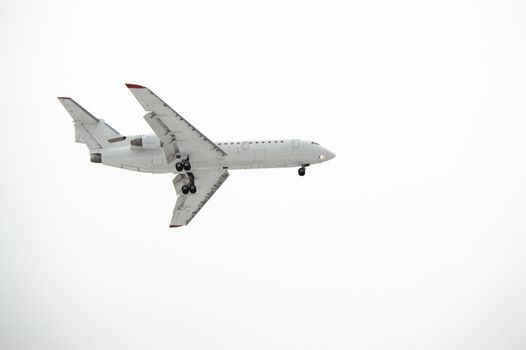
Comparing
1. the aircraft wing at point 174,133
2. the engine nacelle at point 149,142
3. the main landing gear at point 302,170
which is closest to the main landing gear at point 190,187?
the aircraft wing at point 174,133

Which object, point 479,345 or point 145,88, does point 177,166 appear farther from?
point 479,345

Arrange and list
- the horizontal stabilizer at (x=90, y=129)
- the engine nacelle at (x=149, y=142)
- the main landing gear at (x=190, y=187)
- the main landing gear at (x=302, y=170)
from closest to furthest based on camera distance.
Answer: the main landing gear at (x=302, y=170), the engine nacelle at (x=149, y=142), the horizontal stabilizer at (x=90, y=129), the main landing gear at (x=190, y=187)

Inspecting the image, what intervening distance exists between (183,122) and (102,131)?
10562 millimetres

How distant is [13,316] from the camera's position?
143m

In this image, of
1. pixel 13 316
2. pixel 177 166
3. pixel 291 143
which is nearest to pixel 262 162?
pixel 291 143

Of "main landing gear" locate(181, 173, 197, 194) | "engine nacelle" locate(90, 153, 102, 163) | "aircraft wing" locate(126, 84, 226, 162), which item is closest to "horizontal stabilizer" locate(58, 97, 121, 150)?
"engine nacelle" locate(90, 153, 102, 163)

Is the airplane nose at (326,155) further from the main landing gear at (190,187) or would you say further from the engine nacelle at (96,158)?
the engine nacelle at (96,158)

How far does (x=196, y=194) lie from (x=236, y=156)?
8.98 metres

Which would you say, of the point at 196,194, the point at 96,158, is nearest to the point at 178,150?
the point at 196,194

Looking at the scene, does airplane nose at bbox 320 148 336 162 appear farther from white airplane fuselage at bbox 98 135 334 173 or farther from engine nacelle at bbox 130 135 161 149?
engine nacelle at bbox 130 135 161 149

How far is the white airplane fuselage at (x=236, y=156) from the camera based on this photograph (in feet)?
203

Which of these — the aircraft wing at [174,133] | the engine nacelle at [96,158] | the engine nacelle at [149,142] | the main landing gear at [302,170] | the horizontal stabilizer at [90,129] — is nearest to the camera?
the aircraft wing at [174,133]

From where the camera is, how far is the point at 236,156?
62188 millimetres

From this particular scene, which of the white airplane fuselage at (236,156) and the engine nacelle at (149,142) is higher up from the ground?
the engine nacelle at (149,142)
